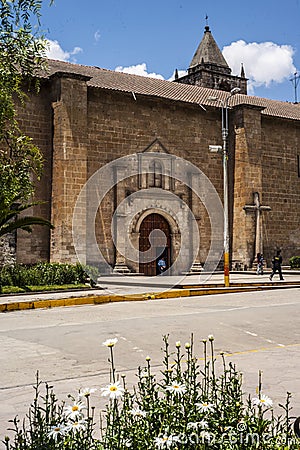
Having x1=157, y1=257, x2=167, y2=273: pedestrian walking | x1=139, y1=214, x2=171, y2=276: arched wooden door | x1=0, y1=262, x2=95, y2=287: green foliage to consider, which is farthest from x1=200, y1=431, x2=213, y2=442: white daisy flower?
x1=157, y1=257, x2=167, y2=273: pedestrian walking

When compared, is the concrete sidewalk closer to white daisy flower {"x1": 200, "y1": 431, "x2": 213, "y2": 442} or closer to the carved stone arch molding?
the carved stone arch molding

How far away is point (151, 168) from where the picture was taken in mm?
25984

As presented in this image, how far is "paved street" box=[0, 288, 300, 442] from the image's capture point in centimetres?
554

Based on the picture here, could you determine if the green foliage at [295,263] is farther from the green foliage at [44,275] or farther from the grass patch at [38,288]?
the grass patch at [38,288]

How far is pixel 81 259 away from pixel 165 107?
30.0 feet

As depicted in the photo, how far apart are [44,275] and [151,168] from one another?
9.93 m

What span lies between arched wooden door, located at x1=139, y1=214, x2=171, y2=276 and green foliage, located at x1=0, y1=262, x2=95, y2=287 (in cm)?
725

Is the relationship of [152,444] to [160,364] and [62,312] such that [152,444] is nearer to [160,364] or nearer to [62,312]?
[160,364]

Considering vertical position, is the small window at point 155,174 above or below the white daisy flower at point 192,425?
Result: above

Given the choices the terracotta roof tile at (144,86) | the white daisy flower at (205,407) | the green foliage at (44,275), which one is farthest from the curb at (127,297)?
the white daisy flower at (205,407)

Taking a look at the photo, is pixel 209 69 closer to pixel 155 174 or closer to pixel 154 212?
pixel 155 174

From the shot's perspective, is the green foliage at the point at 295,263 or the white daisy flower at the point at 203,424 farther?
the green foliage at the point at 295,263

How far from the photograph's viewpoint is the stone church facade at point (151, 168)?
22.6 metres

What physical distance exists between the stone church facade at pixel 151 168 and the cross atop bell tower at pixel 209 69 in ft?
38.2
